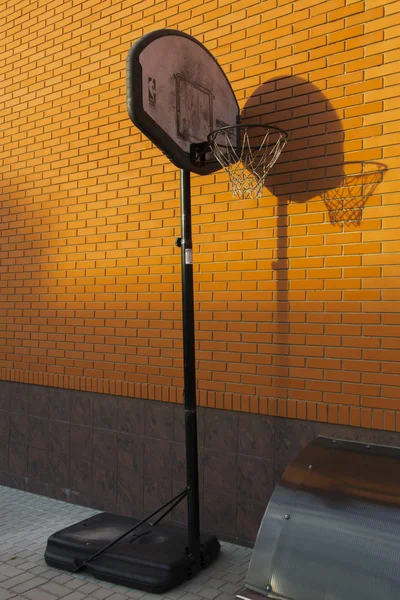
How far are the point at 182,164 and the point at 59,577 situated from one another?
122 inches

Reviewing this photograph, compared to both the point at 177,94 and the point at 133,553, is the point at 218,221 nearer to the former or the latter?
the point at 177,94

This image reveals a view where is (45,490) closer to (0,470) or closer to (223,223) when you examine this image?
(0,470)

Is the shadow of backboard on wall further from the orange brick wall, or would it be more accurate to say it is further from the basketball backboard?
the basketball backboard

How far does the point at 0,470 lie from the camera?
696cm

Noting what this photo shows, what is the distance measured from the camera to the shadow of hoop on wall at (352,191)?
4.33m

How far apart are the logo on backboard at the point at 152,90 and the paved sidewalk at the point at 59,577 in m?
3.31

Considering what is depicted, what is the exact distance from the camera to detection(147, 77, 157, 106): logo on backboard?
4.11 metres

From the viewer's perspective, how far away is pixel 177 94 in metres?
4.37

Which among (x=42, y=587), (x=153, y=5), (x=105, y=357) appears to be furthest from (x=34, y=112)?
(x=42, y=587)

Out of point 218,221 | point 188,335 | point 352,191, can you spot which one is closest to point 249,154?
point 218,221

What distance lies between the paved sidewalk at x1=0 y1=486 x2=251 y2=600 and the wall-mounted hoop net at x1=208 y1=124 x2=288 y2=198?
9.28 feet

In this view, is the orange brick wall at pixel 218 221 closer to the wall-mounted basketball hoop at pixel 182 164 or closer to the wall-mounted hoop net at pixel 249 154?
the wall-mounted hoop net at pixel 249 154

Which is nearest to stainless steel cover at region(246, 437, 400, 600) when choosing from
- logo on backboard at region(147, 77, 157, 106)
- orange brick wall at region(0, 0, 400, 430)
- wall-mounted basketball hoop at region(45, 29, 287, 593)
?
orange brick wall at region(0, 0, 400, 430)

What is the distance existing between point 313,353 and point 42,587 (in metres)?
2.54
